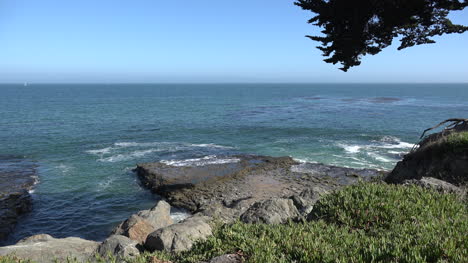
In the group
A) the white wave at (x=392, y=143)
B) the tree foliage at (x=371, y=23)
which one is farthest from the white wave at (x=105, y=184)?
the white wave at (x=392, y=143)

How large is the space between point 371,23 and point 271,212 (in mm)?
7839

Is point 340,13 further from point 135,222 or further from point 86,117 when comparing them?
point 86,117

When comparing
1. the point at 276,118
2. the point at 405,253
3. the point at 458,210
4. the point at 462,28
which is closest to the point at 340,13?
the point at 462,28

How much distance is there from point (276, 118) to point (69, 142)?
35.4 meters

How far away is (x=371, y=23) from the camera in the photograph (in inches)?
492

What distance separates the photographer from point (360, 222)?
7.36 meters

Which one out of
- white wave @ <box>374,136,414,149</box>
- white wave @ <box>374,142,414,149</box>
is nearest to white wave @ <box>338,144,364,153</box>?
white wave @ <box>374,142,414,149</box>

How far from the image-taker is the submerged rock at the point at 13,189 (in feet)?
67.1

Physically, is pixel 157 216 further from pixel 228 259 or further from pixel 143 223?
pixel 228 259

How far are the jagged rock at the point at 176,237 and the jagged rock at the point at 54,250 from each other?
6.43 ft

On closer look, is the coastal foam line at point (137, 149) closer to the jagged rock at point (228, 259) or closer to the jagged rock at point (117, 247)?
the jagged rock at point (117, 247)

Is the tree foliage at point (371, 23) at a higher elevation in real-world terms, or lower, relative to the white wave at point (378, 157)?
higher

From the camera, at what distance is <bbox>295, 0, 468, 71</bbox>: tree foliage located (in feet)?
37.8

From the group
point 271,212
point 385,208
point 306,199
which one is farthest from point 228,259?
point 306,199
